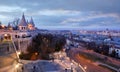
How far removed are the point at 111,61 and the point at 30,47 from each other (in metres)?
7.18

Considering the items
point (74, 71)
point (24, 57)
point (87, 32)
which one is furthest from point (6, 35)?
point (87, 32)

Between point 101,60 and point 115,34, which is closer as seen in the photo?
point 101,60

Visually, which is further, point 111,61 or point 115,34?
point 115,34

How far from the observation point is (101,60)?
2117 centimetres

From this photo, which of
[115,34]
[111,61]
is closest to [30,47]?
[111,61]

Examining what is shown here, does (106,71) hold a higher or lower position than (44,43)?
lower

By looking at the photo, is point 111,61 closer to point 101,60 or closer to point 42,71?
point 101,60

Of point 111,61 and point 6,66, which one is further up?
point 6,66

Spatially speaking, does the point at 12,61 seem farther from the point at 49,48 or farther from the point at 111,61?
the point at 111,61

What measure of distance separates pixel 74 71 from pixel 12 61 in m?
3.15

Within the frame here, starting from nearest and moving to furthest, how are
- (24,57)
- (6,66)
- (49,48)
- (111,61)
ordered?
(6,66) → (24,57) → (49,48) → (111,61)

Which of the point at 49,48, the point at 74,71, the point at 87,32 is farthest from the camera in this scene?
the point at 87,32

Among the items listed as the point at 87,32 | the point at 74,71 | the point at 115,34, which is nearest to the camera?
the point at 74,71

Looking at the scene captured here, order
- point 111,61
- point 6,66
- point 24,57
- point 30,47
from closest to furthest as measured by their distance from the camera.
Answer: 1. point 6,66
2. point 24,57
3. point 30,47
4. point 111,61
